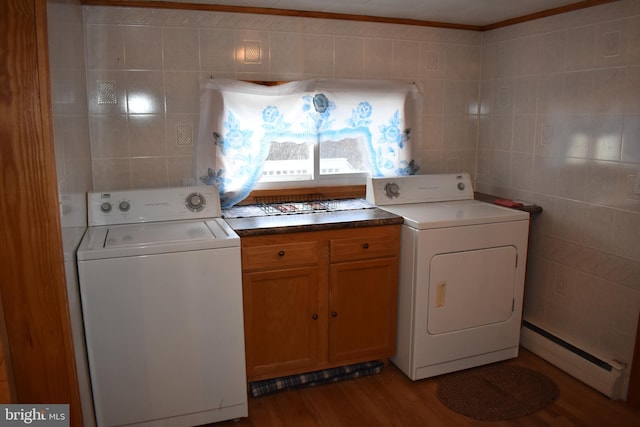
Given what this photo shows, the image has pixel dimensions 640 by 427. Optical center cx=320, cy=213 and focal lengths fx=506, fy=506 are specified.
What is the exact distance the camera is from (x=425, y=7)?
9.20 feet

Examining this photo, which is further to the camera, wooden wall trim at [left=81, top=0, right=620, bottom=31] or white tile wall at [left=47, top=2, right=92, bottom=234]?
wooden wall trim at [left=81, top=0, right=620, bottom=31]

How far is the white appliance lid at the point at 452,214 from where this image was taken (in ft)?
8.46

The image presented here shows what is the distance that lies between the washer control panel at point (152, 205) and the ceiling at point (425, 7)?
0.99 meters

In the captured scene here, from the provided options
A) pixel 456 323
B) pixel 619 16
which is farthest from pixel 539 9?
pixel 456 323

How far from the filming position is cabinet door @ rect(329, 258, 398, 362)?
8.62 feet

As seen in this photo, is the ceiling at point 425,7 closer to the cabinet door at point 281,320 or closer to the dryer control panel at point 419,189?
the dryer control panel at point 419,189

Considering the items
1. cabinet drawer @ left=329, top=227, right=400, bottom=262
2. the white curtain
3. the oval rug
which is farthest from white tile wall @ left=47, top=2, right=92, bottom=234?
the oval rug

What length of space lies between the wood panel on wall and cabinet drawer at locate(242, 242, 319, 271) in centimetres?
99

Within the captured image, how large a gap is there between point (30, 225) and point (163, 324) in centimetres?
85

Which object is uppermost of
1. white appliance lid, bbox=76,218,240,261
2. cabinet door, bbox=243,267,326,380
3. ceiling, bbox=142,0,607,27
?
ceiling, bbox=142,0,607,27

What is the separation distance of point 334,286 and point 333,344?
0.32 meters

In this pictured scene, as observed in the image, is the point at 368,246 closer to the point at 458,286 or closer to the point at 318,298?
the point at 318,298

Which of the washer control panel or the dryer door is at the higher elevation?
the washer control panel

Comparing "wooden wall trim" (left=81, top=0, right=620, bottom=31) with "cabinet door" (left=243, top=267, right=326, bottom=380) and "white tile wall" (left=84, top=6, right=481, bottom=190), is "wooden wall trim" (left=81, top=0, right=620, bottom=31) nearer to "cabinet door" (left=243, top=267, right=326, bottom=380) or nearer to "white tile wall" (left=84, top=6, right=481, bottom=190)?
"white tile wall" (left=84, top=6, right=481, bottom=190)
